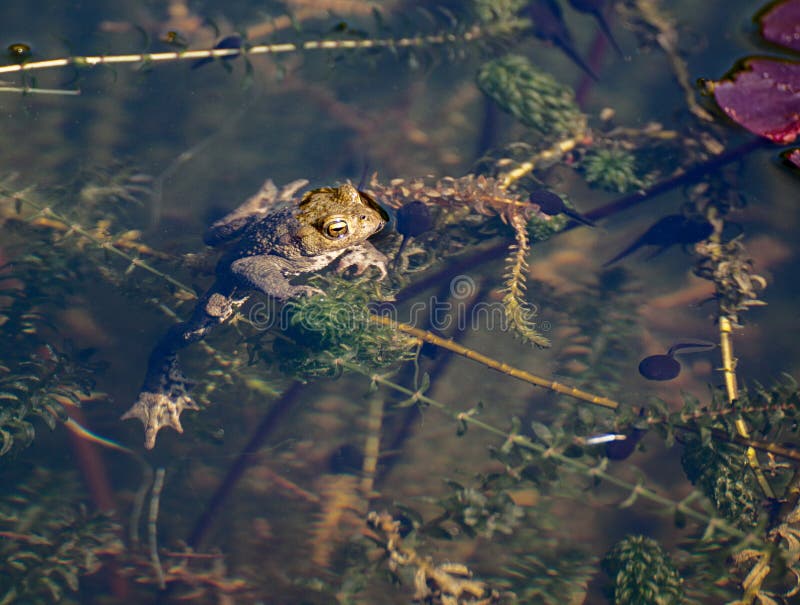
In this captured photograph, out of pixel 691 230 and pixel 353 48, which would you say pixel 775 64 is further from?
pixel 353 48

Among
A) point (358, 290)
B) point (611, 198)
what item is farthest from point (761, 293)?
point (358, 290)

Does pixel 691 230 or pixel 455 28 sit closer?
pixel 691 230

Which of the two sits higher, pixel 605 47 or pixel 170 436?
pixel 605 47

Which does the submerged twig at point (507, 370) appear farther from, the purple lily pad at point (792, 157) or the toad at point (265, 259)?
the purple lily pad at point (792, 157)

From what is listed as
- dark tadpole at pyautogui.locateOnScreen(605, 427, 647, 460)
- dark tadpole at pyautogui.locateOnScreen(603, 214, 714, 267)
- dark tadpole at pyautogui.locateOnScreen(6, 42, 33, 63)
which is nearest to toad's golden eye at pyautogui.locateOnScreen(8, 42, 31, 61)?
dark tadpole at pyautogui.locateOnScreen(6, 42, 33, 63)

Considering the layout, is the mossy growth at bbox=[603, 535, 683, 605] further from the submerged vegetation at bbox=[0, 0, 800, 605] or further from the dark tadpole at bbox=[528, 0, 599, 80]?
the dark tadpole at bbox=[528, 0, 599, 80]

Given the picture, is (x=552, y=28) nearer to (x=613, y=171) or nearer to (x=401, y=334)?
(x=613, y=171)
